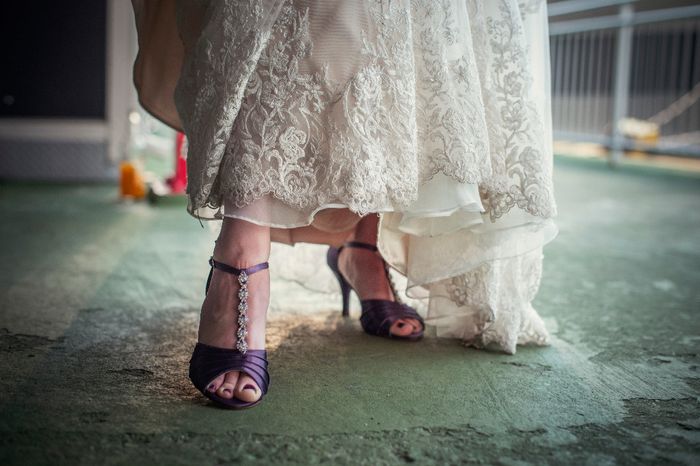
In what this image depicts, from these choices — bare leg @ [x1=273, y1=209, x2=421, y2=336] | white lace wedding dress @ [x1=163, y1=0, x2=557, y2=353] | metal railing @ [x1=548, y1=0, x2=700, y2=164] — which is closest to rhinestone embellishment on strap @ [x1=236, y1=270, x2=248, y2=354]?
white lace wedding dress @ [x1=163, y1=0, x2=557, y2=353]

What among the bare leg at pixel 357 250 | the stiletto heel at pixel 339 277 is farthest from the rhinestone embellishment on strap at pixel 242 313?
the stiletto heel at pixel 339 277

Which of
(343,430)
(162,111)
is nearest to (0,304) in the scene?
(162,111)

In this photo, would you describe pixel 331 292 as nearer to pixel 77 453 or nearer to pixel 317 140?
pixel 317 140

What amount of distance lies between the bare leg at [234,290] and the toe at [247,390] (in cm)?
6

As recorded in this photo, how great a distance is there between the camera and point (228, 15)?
48.6 inches

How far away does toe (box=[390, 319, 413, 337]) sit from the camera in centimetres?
161

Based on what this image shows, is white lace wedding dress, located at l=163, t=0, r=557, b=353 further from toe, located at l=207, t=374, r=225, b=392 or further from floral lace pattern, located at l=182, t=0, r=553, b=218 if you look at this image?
toe, located at l=207, t=374, r=225, b=392

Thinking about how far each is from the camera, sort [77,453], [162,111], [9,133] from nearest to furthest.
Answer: [77,453], [162,111], [9,133]

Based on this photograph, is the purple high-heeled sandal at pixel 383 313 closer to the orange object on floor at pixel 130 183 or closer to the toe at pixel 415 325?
the toe at pixel 415 325

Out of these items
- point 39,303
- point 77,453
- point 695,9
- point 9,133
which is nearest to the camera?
point 77,453

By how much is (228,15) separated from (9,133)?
2.92 m

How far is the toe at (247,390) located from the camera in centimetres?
122

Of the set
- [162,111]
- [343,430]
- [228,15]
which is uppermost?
[228,15]

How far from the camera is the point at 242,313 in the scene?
1.29 metres
